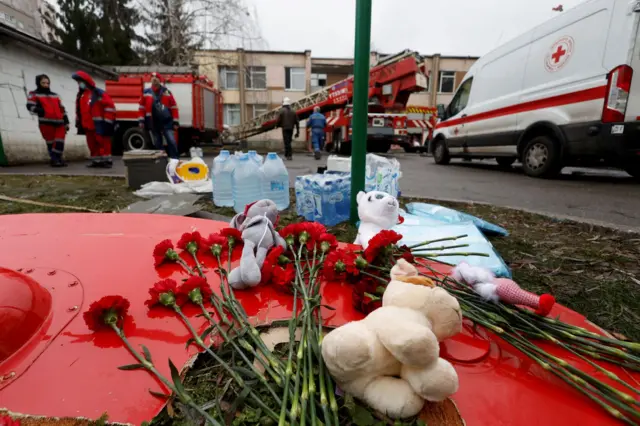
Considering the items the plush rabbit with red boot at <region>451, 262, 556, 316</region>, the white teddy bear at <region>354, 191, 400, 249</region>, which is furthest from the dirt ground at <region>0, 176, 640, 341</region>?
the plush rabbit with red boot at <region>451, 262, 556, 316</region>

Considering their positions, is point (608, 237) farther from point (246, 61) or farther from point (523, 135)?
point (246, 61)

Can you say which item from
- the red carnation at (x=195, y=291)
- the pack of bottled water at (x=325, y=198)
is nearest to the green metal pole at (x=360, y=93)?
the pack of bottled water at (x=325, y=198)

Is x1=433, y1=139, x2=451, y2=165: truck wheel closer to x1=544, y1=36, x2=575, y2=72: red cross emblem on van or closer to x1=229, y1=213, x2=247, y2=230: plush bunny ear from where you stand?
x1=544, y1=36, x2=575, y2=72: red cross emblem on van

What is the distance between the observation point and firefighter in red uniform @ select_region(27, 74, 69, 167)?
687 centimetres

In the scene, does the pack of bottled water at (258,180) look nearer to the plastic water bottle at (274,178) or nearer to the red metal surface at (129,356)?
the plastic water bottle at (274,178)

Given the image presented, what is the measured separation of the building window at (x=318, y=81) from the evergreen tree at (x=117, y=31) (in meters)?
11.6

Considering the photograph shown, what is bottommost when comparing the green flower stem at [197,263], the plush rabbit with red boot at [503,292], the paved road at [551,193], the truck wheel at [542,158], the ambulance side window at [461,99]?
the paved road at [551,193]

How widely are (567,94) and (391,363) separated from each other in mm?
6459

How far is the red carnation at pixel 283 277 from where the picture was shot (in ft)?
3.43

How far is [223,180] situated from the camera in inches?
152

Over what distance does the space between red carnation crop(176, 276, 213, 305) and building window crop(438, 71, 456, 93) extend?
87.2 feet

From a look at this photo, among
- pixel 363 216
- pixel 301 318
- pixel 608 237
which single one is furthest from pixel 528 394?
pixel 608 237

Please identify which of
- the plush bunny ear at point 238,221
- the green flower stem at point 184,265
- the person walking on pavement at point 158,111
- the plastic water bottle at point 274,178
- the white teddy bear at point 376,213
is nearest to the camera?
the green flower stem at point 184,265

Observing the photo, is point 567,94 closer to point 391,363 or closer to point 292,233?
point 292,233
